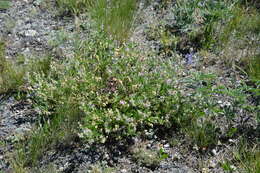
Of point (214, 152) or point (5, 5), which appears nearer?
point (214, 152)

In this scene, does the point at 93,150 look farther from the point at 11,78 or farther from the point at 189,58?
the point at 189,58

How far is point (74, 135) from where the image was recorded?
3078 millimetres

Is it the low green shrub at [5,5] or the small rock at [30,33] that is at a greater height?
the low green shrub at [5,5]

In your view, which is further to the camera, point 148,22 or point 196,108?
point 148,22

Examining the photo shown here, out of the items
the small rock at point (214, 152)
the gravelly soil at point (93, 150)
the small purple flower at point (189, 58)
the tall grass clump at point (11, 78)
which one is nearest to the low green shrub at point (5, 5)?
the gravelly soil at point (93, 150)

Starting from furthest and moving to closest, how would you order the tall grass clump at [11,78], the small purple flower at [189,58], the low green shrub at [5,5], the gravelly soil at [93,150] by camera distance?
the low green shrub at [5,5] → the small purple flower at [189,58] → the tall grass clump at [11,78] → the gravelly soil at [93,150]

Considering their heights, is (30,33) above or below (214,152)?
above

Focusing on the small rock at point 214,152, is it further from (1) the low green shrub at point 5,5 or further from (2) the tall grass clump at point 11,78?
(1) the low green shrub at point 5,5

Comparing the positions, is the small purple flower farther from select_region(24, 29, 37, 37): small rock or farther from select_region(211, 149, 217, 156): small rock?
select_region(24, 29, 37, 37): small rock

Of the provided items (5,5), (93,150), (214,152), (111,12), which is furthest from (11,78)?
(214,152)

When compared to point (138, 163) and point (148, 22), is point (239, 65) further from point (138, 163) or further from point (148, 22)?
point (138, 163)

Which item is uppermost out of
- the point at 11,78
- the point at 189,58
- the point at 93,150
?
the point at 189,58

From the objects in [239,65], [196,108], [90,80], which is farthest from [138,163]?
[239,65]

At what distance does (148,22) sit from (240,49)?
1199 millimetres
